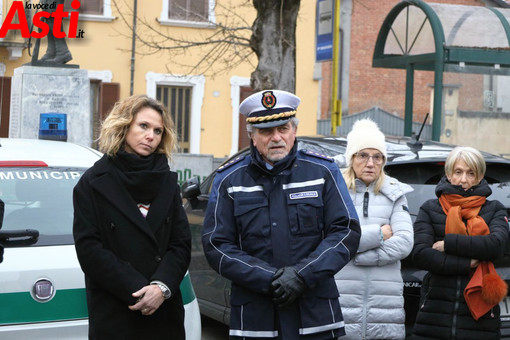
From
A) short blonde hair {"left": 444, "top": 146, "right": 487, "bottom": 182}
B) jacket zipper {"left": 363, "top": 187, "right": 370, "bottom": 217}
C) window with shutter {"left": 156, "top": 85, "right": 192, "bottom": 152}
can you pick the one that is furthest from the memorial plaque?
short blonde hair {"left": 444, "top": 146, "right": 487, "bottom": 182}

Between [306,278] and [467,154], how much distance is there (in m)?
1.75

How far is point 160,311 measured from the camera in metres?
3.94

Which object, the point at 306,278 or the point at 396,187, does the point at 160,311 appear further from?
the point at 396,187

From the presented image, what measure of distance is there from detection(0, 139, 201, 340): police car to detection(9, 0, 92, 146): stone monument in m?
8.83

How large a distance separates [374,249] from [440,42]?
8.77 meters

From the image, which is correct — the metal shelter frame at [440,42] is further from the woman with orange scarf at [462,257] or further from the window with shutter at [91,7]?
the window with shutter at [91,7]

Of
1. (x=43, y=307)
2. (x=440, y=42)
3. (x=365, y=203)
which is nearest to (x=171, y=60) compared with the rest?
(x=440, y=42)

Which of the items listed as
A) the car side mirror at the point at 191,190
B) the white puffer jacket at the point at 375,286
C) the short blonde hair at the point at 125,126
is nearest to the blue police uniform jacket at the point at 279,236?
the short blonde hair at the point at 125,126

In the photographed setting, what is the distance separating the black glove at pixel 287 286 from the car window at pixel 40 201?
1.45 metres

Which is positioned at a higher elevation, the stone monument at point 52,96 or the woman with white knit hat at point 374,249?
the stone monument at point 52,96

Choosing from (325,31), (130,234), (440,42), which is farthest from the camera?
(325,31)

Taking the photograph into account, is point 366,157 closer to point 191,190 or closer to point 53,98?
point 191,190

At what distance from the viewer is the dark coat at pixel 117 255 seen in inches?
149

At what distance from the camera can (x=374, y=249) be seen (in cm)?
474
